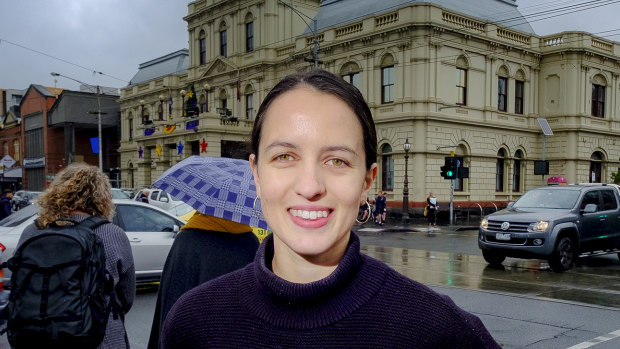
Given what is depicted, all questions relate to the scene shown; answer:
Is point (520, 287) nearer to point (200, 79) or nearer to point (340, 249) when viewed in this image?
point (340, 249)

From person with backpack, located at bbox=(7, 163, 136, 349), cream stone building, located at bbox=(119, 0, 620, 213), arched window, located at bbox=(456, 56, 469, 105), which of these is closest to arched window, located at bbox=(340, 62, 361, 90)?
cream stone building, located at bbox=(119, 0, 620, 213)

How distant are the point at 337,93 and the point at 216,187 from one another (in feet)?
6.78

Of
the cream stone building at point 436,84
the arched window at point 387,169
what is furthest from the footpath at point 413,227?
the arched window at point 387,169

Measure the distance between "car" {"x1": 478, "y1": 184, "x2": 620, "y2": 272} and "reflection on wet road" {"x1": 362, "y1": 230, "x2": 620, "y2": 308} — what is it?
455 mm

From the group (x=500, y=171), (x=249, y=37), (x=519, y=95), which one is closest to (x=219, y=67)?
(x=249, y=37)

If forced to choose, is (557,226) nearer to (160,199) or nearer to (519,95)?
(160,199)

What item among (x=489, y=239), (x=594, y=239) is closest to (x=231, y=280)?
(x=489, y=239)

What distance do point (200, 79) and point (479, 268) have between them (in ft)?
120

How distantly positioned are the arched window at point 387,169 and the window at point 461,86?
17.1 ft

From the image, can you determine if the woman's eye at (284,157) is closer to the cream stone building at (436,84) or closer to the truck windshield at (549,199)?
the truck windshield at (549,199)

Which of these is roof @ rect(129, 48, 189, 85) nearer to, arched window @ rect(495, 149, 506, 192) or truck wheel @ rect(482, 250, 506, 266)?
arched window @ rect(495, 149, 506, 192)

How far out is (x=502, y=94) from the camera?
3566 cm

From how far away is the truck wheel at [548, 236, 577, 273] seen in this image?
12383mm

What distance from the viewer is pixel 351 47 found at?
1348 inches
